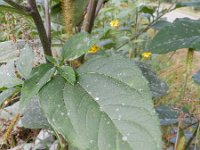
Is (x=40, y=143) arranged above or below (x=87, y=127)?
below

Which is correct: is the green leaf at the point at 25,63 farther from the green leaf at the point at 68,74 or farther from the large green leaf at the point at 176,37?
the large green leaf at the point at 176,37

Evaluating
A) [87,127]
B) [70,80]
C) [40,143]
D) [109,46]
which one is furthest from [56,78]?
[109,46]

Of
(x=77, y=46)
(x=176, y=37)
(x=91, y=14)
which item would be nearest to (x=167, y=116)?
(x=176, y=37)

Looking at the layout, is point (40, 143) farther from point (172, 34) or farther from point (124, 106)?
point (124, 106)

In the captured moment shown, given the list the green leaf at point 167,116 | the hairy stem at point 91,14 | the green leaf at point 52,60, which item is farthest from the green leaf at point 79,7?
the green leaf at point 167,116

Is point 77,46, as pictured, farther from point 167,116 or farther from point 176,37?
point 167,116
